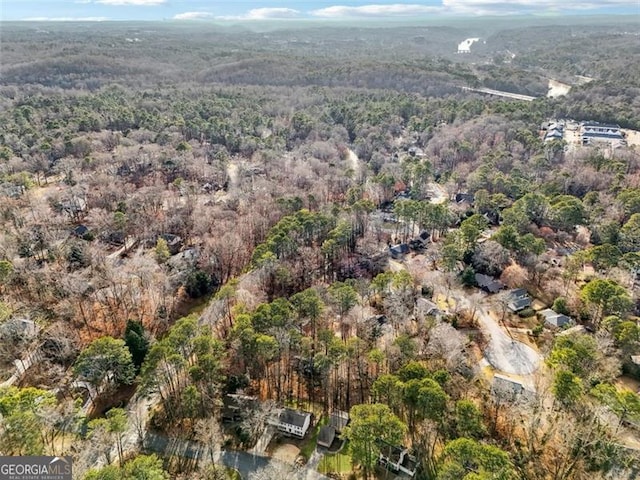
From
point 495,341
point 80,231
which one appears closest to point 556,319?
point 495,341

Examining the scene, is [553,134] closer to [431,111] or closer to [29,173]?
[431,111]

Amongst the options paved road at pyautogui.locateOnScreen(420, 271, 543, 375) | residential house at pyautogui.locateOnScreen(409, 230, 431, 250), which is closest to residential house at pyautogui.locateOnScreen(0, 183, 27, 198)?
residential house at pyautogui.locateOnScreen(409, 230, 431, 250)

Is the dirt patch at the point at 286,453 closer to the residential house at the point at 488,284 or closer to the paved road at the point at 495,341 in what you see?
the paved road at the point at 495,341

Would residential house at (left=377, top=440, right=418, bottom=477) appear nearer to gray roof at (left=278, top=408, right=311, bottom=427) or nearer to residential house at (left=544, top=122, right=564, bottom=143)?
gray roof at (left=278, top=408, right=311, bottom=427)

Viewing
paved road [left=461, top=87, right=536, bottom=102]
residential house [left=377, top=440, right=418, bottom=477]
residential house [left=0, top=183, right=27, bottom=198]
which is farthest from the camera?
paved road [left=461, top=87, right=536, bottom=102]

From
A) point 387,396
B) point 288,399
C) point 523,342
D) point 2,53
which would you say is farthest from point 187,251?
point 2,53

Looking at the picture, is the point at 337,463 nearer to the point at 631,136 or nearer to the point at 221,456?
the point at 221,456
